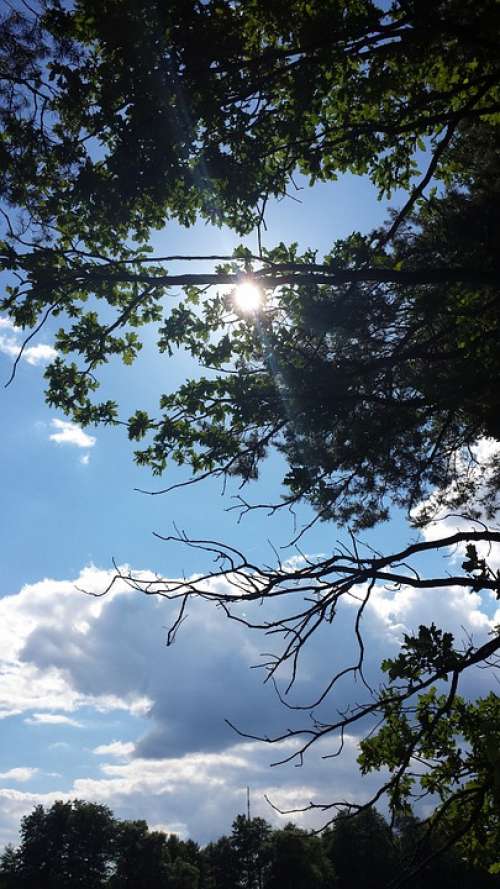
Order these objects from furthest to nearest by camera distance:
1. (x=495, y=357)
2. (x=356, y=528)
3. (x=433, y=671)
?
(x=356, y=528)
(x=495, y=357)
(x=433, y=671)

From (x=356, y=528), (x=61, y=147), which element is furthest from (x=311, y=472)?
(x=61, y=147)

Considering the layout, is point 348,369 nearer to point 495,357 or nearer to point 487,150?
point 495,357

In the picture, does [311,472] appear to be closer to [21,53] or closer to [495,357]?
[495,357]

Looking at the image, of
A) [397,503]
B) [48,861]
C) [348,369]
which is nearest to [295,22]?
[348,369]

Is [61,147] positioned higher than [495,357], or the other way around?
[61,147]

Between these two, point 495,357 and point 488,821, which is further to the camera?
point 495,357

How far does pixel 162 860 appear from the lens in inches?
2616

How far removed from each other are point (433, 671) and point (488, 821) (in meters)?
1.49

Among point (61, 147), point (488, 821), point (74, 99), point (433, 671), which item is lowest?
point (488, 821)

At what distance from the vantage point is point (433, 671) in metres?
4.77

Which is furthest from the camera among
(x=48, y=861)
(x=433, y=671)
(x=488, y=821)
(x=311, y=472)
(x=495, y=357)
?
(x=48, y=861)

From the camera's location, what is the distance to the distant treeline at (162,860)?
215ft

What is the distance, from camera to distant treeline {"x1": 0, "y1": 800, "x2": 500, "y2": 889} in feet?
215

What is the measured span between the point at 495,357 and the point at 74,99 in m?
5.28
